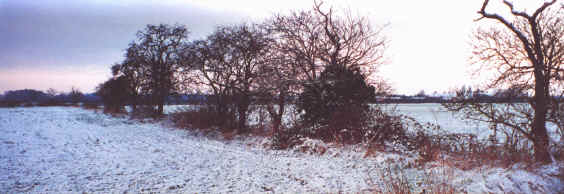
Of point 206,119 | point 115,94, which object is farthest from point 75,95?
point 206,119

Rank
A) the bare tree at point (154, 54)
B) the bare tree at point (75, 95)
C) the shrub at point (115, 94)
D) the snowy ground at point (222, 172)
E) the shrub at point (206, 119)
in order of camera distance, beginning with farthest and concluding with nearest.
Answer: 1. the bare tree at point (75, 95)
2. the shrub at point (115, 94)
3. the bare tree at point (154, 54)
4. the shrub at point (206, 119)
5. the snowy ground at point (222, 172)

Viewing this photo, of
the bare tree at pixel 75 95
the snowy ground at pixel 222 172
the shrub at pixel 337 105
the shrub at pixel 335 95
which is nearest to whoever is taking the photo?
the snowy ground at pixel 222 172

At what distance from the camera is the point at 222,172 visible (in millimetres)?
6973

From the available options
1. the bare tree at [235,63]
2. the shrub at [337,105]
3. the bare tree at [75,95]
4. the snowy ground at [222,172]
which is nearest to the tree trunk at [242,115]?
the bare tree at [235,63]

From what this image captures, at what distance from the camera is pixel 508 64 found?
7.05 m

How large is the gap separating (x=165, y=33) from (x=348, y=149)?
930 inches

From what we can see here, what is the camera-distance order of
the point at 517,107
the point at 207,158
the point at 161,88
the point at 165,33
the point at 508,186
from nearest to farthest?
the point at 508,186 → the point at 517,107 → the point at 207,158 → the point at 161,88 → the point at 165,33

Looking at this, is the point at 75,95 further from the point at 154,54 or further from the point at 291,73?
the point at 291,73

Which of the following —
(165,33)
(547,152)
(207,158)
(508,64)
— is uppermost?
(165,33)

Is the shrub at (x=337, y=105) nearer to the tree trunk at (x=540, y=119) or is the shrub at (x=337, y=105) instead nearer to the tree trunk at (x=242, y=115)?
the tree trunk at (x=242, y=115)

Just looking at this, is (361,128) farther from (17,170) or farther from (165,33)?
(165,33)

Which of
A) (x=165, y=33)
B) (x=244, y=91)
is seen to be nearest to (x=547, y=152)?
(x=244, y=91)

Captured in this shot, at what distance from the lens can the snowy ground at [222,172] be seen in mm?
5406

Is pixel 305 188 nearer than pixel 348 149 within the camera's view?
Yes
